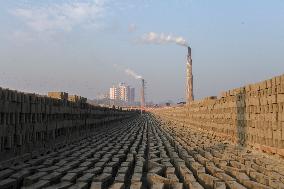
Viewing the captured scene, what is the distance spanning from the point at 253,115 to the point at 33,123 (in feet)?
18.4

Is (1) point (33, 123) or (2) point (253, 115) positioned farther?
(2) point (253, 115)

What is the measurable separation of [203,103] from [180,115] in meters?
10.3

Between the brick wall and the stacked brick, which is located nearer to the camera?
the stacked brick

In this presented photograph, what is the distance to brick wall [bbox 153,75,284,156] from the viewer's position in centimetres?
859

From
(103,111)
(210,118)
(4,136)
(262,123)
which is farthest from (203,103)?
(4,136)

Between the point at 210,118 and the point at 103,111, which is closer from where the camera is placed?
the point at 210,118

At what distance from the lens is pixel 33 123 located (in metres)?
8.46

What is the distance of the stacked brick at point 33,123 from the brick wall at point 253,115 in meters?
5.09

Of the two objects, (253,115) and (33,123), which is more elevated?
(253,115)

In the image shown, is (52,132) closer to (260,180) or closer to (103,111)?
(260,180)

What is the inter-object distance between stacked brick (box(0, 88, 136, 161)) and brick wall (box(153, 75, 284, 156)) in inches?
200

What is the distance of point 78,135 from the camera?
1348 cm

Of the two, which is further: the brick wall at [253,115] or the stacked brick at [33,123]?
the brick wall at [253,115]

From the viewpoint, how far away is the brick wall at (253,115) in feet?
28.2
